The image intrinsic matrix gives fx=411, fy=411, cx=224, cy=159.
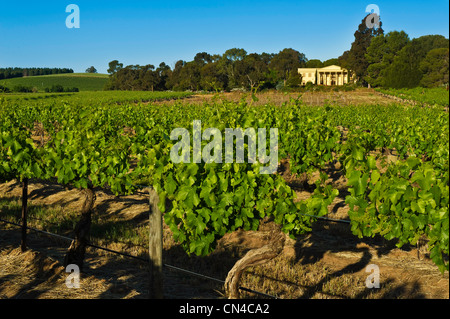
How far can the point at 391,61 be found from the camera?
67.2 m

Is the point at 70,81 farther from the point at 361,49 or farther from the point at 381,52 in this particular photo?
the point at 381,52

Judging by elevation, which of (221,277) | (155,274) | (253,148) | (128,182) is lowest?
(221,277)

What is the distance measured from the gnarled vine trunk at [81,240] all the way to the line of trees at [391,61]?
6098 centimetres

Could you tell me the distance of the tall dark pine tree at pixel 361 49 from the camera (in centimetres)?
7038

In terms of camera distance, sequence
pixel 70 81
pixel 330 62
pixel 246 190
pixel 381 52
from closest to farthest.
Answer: pixel 246 190 → pixel 381 52 → pixel 330 62 → pixel 70 81

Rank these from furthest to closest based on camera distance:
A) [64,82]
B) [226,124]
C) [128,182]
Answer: [64,82], [128,182], [226,124]

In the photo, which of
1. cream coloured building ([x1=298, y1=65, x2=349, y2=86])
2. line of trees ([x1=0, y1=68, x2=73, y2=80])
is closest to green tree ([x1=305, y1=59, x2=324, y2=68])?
cream coloured building ([x1=298, y1=65, x2=349, y2=86])

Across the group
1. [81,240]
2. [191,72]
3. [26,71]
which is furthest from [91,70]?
[81,240]

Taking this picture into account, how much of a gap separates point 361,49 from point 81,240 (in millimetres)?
73097

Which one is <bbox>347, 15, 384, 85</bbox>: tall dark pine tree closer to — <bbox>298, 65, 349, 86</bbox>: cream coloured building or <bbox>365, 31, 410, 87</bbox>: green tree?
<bbox>365, 31, 410, 87</bbox>: green tree
